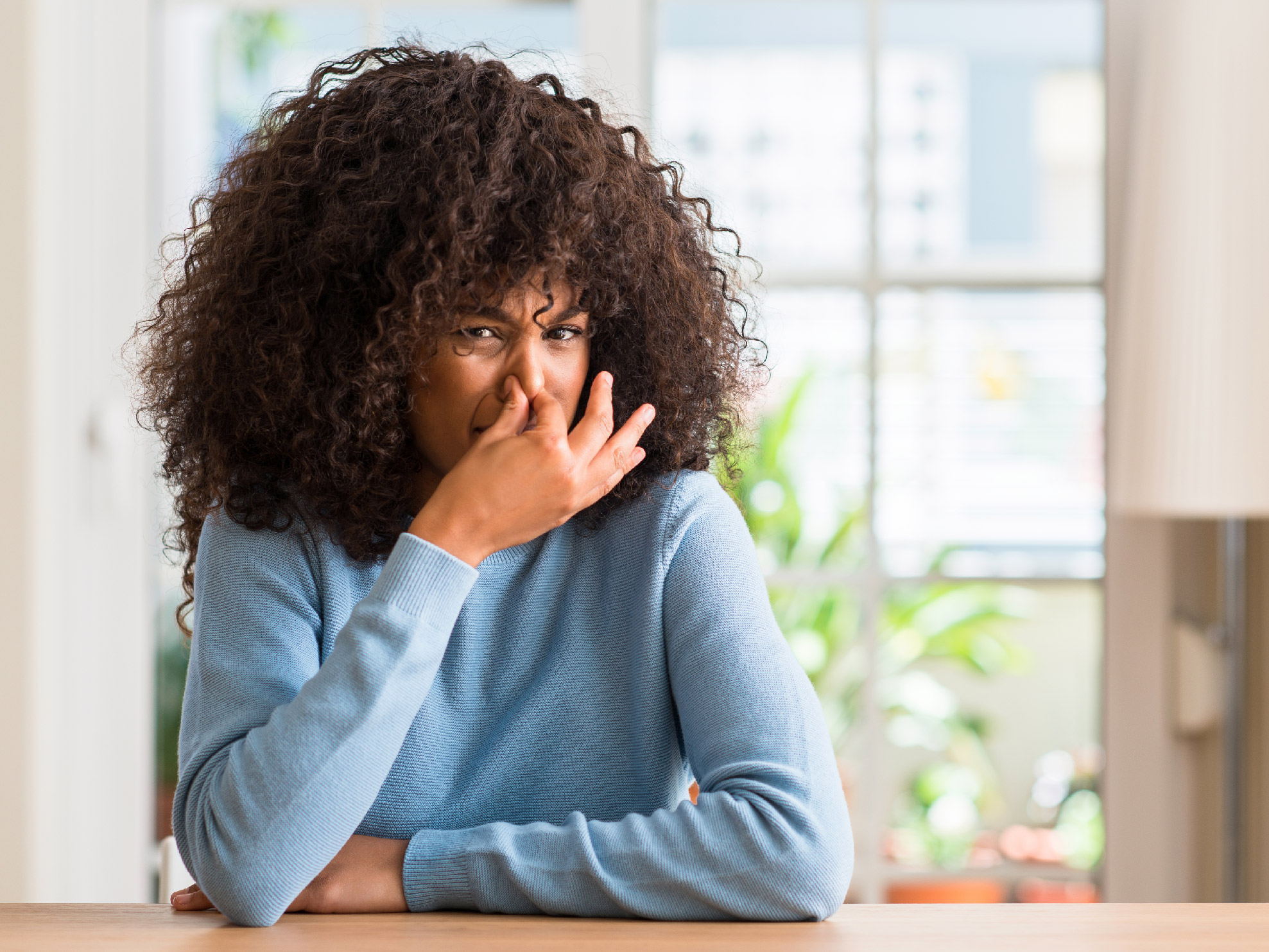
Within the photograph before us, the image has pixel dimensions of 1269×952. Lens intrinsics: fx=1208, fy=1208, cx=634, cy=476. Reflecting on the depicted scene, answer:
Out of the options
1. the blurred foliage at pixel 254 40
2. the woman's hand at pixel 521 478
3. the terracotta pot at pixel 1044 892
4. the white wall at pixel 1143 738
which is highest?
the blurred foliage at pixel 254 40

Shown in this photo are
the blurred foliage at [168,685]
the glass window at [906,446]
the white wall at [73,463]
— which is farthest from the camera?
the blurred foliage at [168,685]

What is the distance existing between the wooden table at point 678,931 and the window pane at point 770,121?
1846 mm

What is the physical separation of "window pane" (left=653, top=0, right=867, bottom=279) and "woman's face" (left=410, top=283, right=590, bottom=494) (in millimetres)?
1578

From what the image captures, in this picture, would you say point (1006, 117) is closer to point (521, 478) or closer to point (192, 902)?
point (521, 478)

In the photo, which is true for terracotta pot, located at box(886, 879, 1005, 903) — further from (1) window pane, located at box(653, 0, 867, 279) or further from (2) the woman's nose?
(2) the woman's nose

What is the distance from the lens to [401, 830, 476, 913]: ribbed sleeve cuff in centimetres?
83

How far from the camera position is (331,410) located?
0.95 meters

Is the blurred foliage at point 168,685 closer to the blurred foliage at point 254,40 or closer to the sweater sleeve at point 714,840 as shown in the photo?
the sweater sleeve at point 714,840

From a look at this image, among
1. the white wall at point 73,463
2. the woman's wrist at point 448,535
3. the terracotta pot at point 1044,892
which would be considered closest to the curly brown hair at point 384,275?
the woman's wrist at point 448,535

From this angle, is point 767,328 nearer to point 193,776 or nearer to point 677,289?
point 677,289

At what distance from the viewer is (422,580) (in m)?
0.85

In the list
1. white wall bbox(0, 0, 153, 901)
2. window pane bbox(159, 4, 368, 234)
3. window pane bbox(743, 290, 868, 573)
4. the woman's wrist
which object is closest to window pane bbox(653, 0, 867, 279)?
window pane bbox(743, 290, 868, 573)

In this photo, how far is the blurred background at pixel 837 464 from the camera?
1.98 meters

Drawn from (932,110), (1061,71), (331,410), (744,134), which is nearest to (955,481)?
(744,134)
